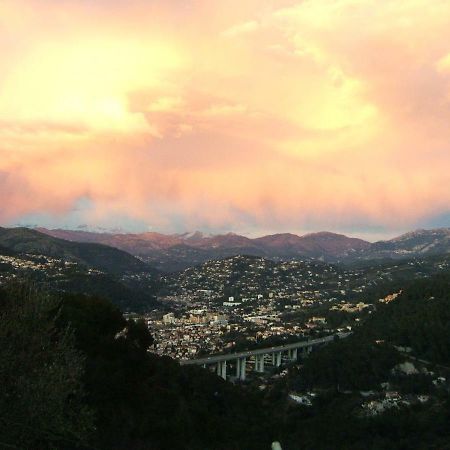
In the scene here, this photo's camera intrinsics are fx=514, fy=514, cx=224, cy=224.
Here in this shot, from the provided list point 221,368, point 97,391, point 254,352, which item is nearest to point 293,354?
point 254,352

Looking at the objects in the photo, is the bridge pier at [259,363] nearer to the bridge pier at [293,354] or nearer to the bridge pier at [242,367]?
the bridge pier at [242,367]

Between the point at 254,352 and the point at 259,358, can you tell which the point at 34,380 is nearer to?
the point at 254,352

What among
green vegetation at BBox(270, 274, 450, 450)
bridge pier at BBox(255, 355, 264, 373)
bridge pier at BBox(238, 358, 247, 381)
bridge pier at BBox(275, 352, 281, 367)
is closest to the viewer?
green vegetation at BBox(270, 274, 450, 450)

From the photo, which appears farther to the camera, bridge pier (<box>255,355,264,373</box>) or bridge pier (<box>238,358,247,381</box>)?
bridge pier (<box>255,355,264,373</box>)

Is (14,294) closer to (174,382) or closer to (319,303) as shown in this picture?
(174,382)

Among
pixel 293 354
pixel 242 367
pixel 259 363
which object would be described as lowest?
pixel 259 363

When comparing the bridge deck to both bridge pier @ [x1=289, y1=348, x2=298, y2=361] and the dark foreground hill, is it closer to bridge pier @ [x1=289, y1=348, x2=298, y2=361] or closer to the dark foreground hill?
bridge pier @ [x1=289, y1=348, x2=298, y2=361]

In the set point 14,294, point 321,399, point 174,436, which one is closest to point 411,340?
point 321,399

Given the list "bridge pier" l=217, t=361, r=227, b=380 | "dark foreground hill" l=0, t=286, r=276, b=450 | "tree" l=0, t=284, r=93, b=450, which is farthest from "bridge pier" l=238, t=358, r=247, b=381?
"tree" l=0, t=284, r=93, b=450

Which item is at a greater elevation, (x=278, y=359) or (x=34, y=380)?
(x=34, y=380)
